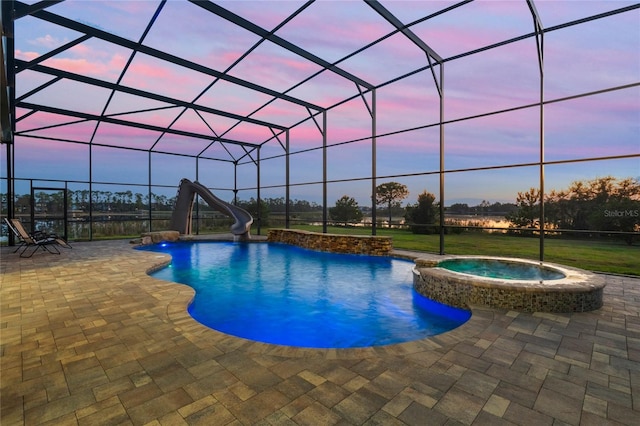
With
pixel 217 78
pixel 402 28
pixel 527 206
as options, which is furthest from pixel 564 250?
pixel 217 78

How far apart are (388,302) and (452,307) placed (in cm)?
105

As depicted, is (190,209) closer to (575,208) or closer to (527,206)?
(527,206)

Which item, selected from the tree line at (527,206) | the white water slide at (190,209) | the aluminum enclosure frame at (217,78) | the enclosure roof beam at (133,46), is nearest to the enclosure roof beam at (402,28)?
the aluminum enclosure frame at (217,78)

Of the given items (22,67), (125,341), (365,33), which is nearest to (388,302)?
(125,341)

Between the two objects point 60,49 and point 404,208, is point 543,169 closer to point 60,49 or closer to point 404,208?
point 60,49

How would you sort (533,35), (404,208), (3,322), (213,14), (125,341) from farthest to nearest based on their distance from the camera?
(404,208), (533,35), (213,14), (3,322), (125,341)

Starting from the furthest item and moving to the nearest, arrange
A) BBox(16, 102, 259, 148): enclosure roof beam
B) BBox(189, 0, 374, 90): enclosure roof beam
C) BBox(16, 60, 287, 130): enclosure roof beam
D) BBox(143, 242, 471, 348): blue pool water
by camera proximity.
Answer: BBox(16, 102, 259, 148): enclosure roof beam
BBox(16, 60, 287, 130): enclosure roof beam
BBox(189, 0, 374, 90): enclosure roof beam
BBox(143, 242, 471, 348): blue pool water

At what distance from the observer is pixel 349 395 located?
1995mm

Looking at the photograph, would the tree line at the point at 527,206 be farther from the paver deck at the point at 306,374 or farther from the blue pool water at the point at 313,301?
the paver deck at the point at 306,374

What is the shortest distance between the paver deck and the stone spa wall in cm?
558

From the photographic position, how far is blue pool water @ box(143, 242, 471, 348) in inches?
159

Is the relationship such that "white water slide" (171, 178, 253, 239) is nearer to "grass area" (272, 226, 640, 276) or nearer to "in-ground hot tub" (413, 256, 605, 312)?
"grass area" (272, 226, 640, 276)

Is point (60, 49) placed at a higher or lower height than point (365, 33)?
lower

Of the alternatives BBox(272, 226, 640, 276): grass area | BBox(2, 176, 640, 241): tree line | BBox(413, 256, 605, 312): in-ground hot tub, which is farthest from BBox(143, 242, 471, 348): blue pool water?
BBox(272, 226, 640, 276): grass area
